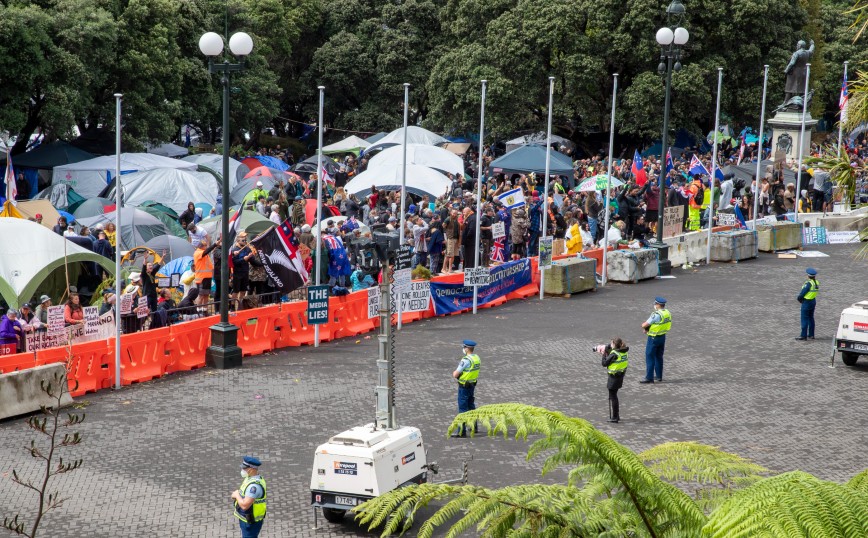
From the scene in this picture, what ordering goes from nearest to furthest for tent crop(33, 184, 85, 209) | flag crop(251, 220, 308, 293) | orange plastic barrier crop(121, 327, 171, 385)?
orange plastic barrier crop(121, 327, 171, 385) < flag crop(251, 220, 308, 293) < tent crop(33, 184, 85, 209)

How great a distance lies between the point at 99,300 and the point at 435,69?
108ft

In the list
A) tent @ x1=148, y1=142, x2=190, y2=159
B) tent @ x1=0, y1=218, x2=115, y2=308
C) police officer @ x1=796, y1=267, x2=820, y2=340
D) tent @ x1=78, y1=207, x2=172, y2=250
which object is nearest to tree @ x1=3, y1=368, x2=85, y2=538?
tent @ x1=0, y1=218, x2=115, y2=308

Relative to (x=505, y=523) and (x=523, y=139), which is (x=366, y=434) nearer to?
(x=505, y=523)

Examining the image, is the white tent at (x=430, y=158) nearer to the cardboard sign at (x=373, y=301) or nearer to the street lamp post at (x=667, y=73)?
the street lamp post at (x=667, y=73)

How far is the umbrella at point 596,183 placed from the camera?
3581 cm

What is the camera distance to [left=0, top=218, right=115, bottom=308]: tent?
20.9m

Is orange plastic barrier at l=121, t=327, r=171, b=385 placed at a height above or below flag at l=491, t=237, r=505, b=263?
below

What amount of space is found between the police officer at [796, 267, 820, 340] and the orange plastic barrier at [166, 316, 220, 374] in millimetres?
11186

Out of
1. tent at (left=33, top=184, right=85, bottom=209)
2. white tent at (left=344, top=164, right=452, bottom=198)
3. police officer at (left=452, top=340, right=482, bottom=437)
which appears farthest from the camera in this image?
white tent at (left=344, top=164, right=452, bottom=198)

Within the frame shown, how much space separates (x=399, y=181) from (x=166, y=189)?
22.9 ft

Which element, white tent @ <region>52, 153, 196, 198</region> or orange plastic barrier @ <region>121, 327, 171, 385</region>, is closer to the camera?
orange plastic barrier @ <region>121, 327, 171, 385</region>

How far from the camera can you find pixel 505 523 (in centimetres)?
769

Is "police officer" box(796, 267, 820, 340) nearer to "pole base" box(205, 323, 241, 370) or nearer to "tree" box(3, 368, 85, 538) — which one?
"pole base" box(205, 323, 241, 370)

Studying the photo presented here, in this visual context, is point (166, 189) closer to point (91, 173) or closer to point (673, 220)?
point (91, 173)
